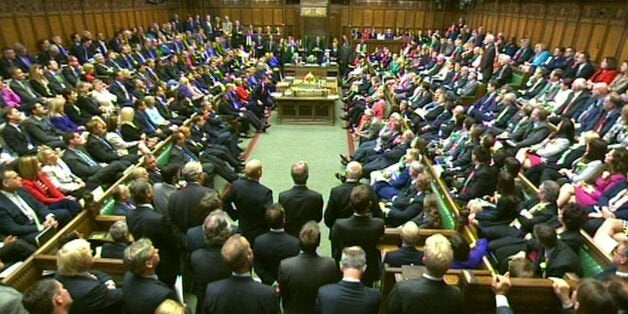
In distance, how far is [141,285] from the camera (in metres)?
2.68

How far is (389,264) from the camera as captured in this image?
11.0 ft

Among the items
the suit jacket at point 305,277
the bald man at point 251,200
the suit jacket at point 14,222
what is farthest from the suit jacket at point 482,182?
the suit jacket at point 14,222

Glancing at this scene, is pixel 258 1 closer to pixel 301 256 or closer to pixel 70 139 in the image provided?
pixel 70 139

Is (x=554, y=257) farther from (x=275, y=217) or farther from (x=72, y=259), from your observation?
(x=72, y=259)

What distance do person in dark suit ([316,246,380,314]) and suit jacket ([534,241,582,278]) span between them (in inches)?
56.4

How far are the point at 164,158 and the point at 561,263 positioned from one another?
17.1ft

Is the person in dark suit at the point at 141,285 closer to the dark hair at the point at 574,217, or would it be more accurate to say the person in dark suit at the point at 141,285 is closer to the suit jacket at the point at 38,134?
the dark hair at the point at 574,217

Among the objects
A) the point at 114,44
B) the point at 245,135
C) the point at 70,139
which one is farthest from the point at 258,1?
the point at 70,139

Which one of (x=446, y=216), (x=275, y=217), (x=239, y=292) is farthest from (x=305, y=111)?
(x=239, y=292)

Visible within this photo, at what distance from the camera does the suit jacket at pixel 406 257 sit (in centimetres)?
332

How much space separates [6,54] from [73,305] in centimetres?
Result: 875

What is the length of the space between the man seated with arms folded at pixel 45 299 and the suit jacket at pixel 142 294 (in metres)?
0.45

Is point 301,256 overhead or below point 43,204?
overhead

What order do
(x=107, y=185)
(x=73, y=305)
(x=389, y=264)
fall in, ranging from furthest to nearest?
1. (x=107, y=185)
2. (x=389, y=264)
3. (x=73, y=305)
